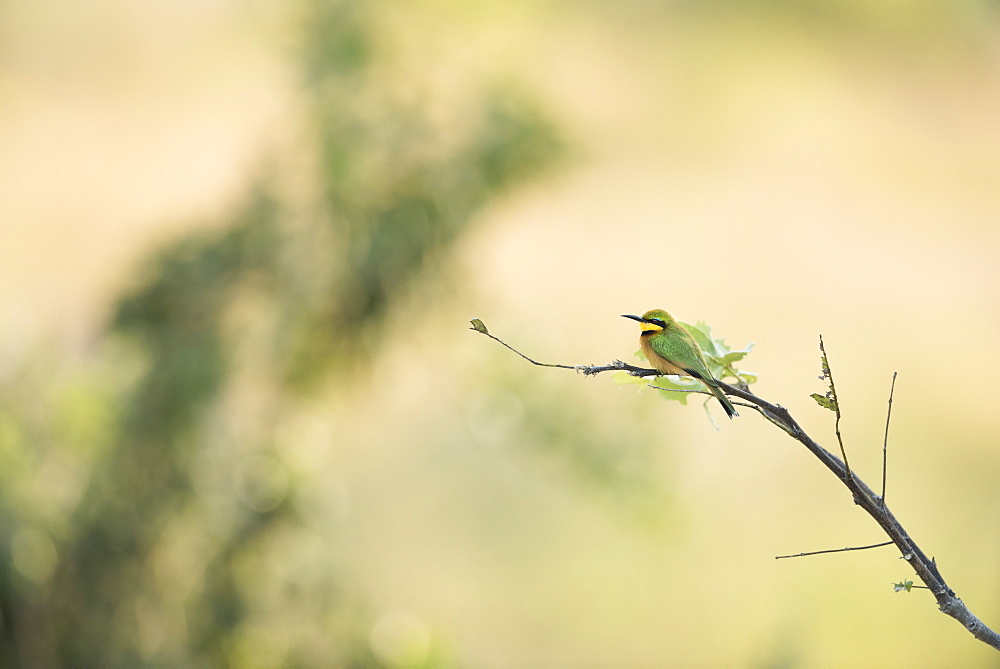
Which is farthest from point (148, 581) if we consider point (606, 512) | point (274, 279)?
point (606, 512)

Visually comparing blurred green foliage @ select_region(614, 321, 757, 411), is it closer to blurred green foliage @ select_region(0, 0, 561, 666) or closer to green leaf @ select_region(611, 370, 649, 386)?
green leaf @ select_region(611, 370, 649, 386)

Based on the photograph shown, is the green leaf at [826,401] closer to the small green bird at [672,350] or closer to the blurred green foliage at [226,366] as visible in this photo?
the small green bird at [672,350]

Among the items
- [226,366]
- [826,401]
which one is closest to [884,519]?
[826,401]

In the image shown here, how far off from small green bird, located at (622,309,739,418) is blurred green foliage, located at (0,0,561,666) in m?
0.98

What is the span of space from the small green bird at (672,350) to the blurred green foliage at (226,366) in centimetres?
98

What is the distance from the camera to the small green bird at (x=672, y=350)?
0.90ft

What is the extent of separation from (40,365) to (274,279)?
0.40 metres

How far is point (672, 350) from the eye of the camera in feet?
0.97

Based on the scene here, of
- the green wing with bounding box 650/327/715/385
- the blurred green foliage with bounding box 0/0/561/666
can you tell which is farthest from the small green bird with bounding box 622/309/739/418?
the blurred green foliage with bounding box 0/0/561/666

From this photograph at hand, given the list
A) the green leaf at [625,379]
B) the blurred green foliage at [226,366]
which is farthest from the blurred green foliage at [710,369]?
the blurred green foliage at [226,366]

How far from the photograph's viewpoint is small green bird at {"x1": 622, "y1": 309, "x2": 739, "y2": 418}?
0.90 feet

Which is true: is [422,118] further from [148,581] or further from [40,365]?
[148,581]

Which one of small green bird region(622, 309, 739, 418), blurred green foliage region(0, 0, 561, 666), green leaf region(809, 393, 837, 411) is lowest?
blurred green foliage region(0, 0, 561, 666)

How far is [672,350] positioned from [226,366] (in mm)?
1090
